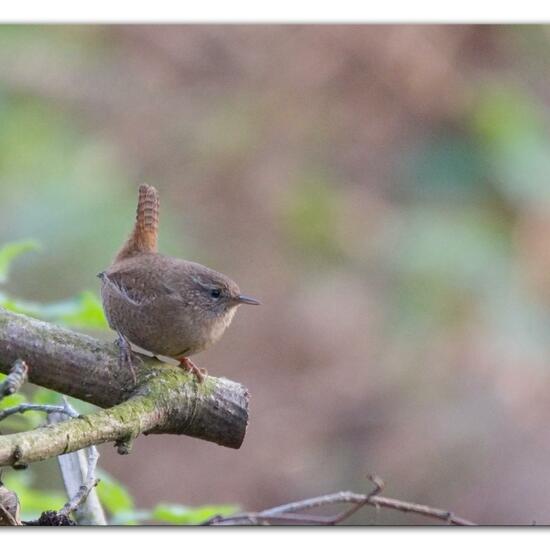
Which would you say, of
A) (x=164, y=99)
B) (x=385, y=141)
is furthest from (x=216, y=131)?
(x=385, y=141)

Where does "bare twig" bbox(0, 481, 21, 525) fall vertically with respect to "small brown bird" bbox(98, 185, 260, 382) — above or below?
below

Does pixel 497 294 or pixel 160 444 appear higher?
pixel 497 294

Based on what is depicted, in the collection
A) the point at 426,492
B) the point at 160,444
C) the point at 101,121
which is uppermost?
the point at 101,121

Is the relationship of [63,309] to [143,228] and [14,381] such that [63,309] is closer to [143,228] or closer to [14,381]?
[143,228]

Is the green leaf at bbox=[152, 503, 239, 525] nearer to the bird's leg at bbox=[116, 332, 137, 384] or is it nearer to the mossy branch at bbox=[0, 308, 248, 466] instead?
the mossy branch at bbox=[0, 308, 248, 466]

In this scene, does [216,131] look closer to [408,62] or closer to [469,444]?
[408,62]

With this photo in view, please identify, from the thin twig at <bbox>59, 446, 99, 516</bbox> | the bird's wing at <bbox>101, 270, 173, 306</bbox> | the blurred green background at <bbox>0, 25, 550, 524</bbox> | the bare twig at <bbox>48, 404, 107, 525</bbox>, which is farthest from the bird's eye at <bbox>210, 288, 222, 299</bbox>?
the blurred green background at <bbox>0, 25, 550, 524</bbox>
